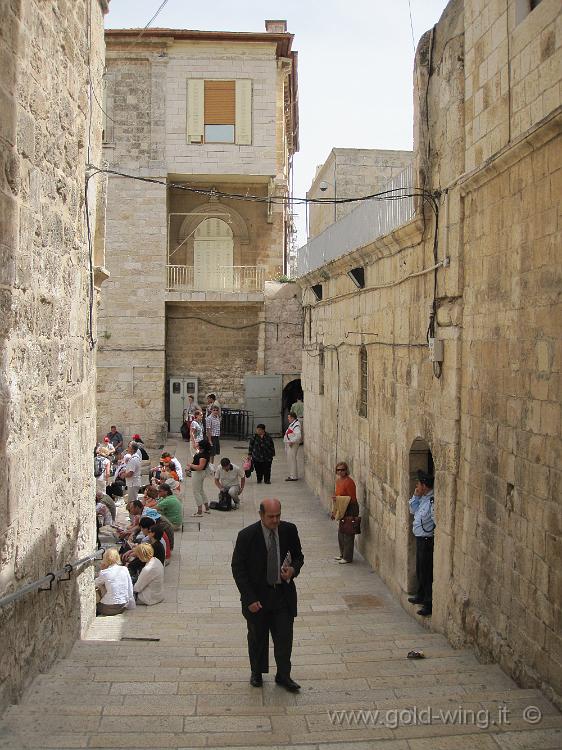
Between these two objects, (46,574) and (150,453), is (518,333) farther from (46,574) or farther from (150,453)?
(150,453)

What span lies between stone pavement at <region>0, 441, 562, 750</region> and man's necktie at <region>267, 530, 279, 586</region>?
74 centimetres

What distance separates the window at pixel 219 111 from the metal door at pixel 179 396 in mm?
6791

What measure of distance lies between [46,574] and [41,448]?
3.10ft

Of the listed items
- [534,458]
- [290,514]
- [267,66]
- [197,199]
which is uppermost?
[267,66]

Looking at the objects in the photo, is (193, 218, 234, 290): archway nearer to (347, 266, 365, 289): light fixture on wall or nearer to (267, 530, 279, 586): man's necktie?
(347, 266, 365, 289): light fixture on wall

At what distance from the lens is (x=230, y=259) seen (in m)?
23.7

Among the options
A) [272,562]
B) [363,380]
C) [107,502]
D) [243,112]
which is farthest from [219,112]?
[272,562]

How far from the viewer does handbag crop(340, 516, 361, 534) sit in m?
10.8

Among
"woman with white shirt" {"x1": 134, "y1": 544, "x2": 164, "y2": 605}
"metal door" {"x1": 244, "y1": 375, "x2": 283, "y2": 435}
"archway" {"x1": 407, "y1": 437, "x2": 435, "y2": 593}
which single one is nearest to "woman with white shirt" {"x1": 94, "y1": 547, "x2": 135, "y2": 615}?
"woman with white shirt" {"x1": 134, "y1": 544, "x2": 164, "y2": 605}

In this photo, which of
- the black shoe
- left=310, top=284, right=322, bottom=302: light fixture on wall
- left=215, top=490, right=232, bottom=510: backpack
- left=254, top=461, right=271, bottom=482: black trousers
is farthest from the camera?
left=254, top=461, right=271, bottom=482: black trousers

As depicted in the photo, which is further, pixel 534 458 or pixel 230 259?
pixel 230 259

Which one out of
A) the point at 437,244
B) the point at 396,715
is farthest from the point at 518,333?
the point at 396,715

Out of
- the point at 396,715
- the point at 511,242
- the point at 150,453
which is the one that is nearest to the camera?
the point at 396,715

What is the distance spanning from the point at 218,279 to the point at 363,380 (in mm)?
12580
